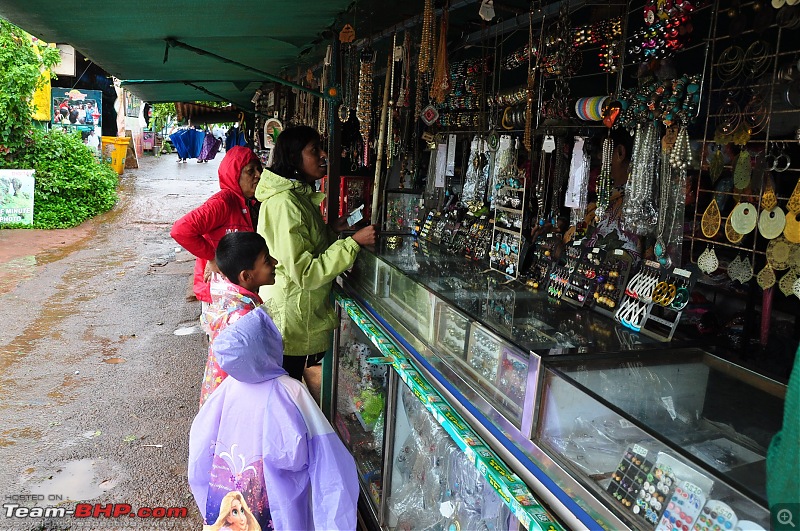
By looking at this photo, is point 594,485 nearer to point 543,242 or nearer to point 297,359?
point 543,242

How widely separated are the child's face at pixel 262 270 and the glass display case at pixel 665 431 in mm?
1178

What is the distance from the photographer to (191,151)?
22.9m

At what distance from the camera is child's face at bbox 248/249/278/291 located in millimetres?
2260

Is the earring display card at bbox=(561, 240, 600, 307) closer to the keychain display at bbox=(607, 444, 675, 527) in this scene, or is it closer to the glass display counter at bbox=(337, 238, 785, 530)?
the glass display counter at bbox=(337, 238, 785, 530)

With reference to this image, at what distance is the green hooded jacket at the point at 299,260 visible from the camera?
2.71m

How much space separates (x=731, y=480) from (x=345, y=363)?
2555mm

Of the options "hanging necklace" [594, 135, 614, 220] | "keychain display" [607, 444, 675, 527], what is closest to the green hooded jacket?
"hanging necklace" [594, 135, 614, 220]

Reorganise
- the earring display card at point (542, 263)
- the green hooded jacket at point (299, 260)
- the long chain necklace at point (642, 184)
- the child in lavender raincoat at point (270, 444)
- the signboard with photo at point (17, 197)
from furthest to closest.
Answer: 1. the signboard with photo at point (17, 197)
2. the green hooded jacket at point (299, 260)
3. the earring display card at point (542, 263)
4. the long chain necklace at point (642, 184)
5. the child in lavender raincoat at point (270, 444)

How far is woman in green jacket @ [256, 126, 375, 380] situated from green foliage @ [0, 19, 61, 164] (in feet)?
31.8

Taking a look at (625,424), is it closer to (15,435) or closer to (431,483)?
(431,483)

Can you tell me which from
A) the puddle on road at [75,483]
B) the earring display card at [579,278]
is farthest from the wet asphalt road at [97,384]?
the earring display card at [579,278]

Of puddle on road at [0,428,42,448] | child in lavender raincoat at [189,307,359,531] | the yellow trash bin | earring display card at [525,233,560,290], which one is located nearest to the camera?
child in lavender raincoat at [189,307,359,531]

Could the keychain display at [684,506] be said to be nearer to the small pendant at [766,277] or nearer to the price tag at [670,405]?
the price tag at [670,405]

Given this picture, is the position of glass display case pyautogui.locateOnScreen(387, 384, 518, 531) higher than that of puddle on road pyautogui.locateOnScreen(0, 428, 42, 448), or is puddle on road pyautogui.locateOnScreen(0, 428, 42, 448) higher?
glass display case pyautogui.locateOnScreen(387, 384, 518, 531)
